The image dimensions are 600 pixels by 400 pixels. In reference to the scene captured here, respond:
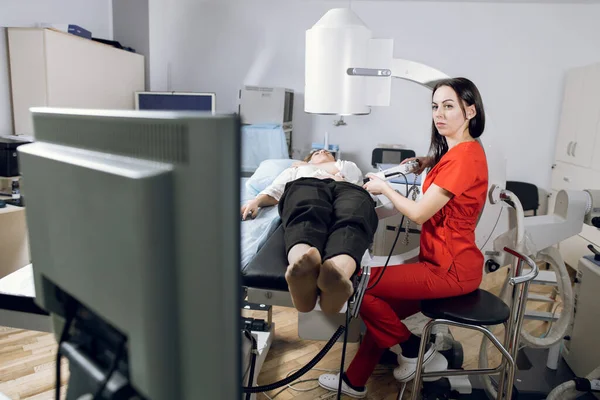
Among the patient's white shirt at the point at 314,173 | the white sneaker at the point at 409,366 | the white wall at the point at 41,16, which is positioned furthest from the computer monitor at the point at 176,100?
the white sneaker at the point at 409,366

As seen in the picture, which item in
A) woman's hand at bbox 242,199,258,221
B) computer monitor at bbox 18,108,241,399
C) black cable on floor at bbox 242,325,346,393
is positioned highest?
computer monitor at bbox 18,108,241,399

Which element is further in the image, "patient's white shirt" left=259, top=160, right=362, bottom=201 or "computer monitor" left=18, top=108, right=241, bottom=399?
"patient's white shirt" left=259, top=160, right=362, bottom=201

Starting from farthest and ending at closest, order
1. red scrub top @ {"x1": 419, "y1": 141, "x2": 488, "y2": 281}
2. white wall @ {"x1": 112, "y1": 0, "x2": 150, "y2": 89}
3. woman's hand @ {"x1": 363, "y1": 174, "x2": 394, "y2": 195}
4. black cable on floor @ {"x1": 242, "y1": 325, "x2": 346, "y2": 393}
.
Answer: white wall @ {"x1": 112, "y1": 0, "x2": 150, "y2": 89} → woman's hand @ {"x1": 363, "y1": 174, "x2": 394, "y2": 195} → red scrub top @ {"x1": 419, "y1": 141, "x2": 488, "y2": 281} → black cable on floor @ {"x1": 242, "y1": 325, "x2": 346, "y2": 393}

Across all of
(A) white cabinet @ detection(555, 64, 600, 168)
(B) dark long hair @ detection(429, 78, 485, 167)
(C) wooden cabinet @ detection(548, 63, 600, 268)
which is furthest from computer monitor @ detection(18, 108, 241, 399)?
(A) white cabinet @ detection(555, 64, 600, 168)

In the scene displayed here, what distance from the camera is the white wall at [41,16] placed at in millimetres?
3160

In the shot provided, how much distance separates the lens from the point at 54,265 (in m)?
0.50

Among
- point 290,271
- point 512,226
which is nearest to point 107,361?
point 290,271

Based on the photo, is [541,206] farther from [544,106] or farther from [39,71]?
[39,71]

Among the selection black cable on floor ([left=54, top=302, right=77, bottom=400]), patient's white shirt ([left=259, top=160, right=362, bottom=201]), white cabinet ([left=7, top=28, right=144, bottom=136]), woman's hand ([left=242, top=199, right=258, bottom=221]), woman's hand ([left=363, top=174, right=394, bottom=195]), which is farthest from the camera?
white cabinet ([left=7, top=28, right=144, bottom=136])

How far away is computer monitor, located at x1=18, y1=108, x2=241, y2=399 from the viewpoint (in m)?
0.36

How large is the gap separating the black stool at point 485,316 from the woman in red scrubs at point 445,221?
7cm

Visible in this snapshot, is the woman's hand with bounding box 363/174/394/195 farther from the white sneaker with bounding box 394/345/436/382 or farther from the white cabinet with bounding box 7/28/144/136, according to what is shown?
the white cabinet with bounding box 7/28/144/136

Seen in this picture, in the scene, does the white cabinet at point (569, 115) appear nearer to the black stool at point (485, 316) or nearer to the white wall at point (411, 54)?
the white wall at point (411, 54)

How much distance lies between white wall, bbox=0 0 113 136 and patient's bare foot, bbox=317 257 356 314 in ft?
10.3
